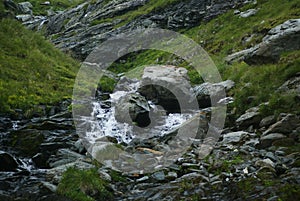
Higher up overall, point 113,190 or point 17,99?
point 17,99

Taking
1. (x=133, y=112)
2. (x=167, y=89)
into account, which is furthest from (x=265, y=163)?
(x=167, y=89)

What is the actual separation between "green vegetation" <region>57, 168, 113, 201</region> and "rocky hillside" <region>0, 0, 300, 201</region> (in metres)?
0.03

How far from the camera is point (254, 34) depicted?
82.6 feet

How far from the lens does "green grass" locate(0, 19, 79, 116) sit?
1722 centimetres

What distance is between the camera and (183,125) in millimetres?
14336

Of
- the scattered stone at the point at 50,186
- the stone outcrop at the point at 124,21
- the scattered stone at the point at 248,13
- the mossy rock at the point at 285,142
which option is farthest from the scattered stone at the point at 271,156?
the stone outcrop at the point at 124,21

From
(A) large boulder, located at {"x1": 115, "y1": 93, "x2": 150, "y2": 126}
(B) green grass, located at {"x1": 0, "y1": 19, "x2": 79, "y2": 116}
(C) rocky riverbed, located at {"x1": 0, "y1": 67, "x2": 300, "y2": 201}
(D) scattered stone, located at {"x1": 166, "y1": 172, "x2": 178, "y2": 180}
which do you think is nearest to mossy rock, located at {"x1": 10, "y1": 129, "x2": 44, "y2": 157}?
(C) rocky riverbed, located at {"x1": 0, "y1": 67, "x2": 300, "y2": 201}

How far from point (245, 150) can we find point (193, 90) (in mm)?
9545

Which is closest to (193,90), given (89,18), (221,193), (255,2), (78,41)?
(221,193)

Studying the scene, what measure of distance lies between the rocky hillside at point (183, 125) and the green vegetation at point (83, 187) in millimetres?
29

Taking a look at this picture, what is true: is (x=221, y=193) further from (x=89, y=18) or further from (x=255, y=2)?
(x=89, y=18)

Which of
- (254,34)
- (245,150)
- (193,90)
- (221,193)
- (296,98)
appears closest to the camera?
(221,193)

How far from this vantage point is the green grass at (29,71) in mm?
17219

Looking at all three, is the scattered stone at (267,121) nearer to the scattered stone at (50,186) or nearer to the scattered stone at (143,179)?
the scattered stone at (143,179)
